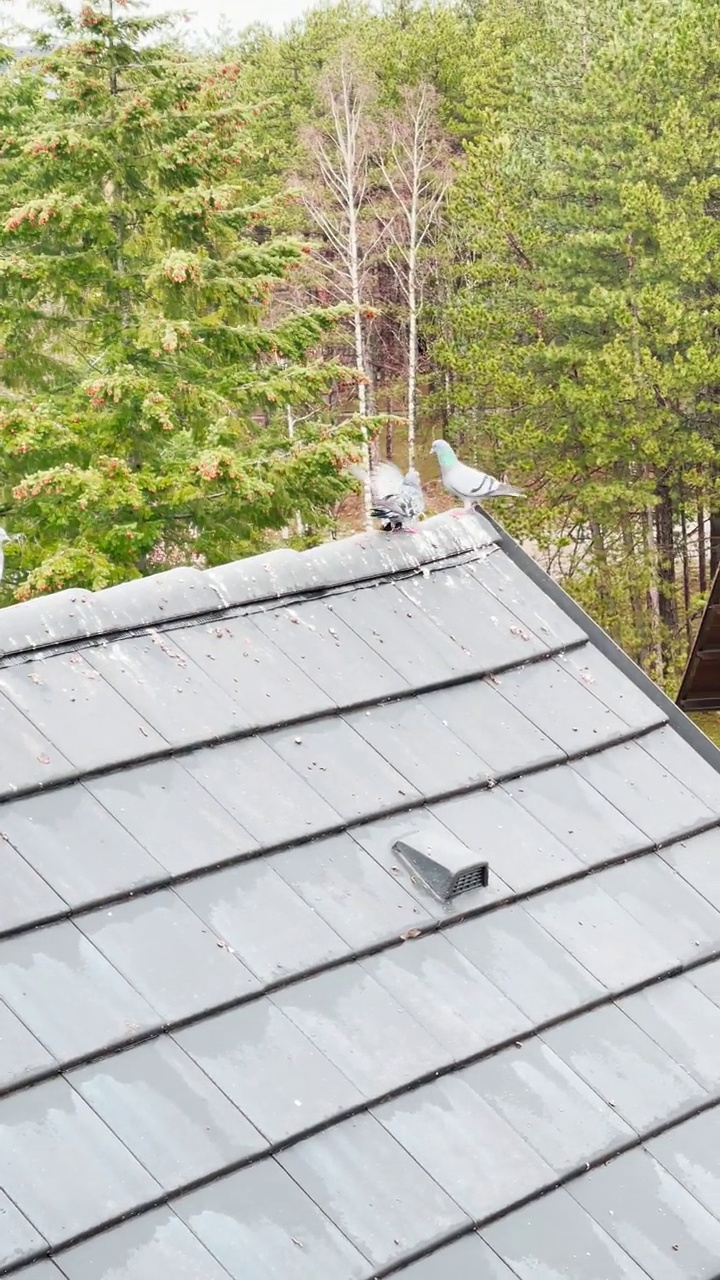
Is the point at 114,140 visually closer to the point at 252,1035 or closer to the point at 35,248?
the point at 35,248

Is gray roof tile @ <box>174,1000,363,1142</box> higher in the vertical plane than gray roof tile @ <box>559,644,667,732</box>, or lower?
lower

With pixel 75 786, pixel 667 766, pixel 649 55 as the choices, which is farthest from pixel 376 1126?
pixel 649 55

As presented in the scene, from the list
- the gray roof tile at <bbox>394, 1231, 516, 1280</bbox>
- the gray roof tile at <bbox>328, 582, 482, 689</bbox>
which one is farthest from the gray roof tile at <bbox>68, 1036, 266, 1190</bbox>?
the gray roof tile at <bbox>328, 582, 482, 689</bbox>

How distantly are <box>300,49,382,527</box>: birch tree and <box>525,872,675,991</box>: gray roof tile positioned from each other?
24.4m

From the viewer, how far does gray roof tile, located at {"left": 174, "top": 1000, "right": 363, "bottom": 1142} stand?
243 centimetres

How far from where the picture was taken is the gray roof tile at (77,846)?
2.66 m

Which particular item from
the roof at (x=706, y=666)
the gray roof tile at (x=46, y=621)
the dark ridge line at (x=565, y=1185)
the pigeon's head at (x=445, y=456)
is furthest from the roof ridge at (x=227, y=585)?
the roof at (x=706, y=666)

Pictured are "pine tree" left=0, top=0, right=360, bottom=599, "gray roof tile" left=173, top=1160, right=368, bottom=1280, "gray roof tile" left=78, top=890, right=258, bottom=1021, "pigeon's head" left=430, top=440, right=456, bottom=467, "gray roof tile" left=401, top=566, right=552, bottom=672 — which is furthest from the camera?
"pine tree" left=0, top=0, right=360, bottom=599

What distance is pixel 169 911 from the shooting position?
8.83 feet

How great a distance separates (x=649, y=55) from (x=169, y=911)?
19.6m

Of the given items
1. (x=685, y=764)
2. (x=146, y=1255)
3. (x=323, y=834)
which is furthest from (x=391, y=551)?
(x=146, y=1255)

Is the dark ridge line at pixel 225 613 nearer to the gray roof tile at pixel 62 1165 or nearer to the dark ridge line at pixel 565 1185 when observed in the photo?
the gray roof tile at pixel 62 1165

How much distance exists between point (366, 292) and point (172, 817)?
2880cm

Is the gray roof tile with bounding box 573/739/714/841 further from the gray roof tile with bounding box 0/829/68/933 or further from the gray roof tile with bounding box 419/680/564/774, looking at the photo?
the gray roof tile with bounding box 0/829/68/933
